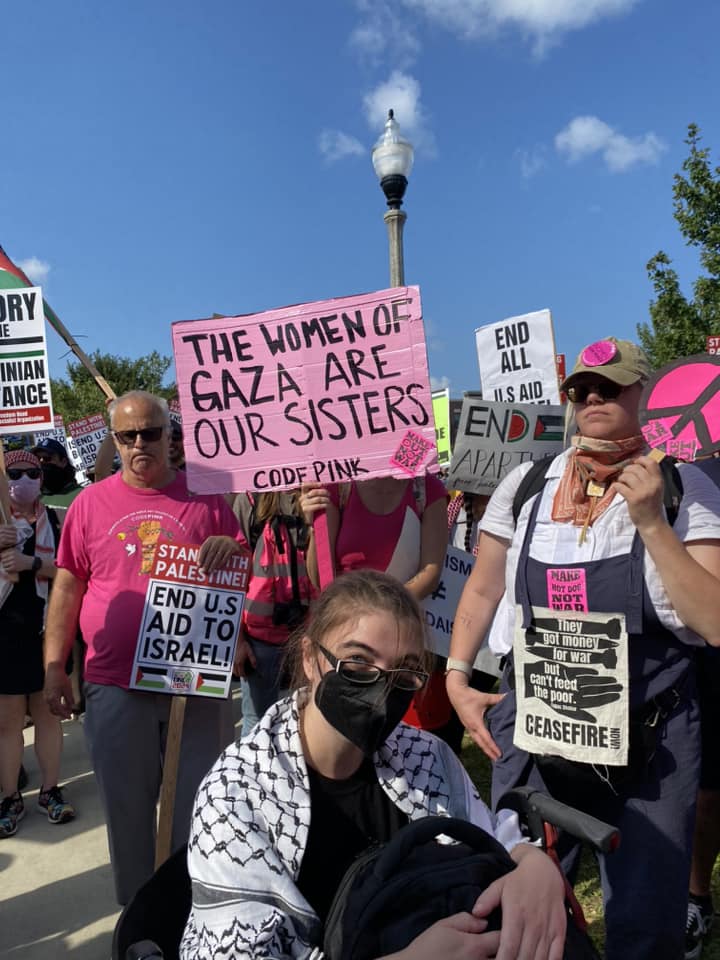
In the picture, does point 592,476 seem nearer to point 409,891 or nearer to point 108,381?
point 409,891

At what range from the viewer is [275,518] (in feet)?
12.3

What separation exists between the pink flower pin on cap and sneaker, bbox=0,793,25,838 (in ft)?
13.3

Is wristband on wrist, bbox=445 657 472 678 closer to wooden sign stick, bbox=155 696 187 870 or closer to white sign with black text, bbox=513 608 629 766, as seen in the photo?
white sign with black text, bbox=513 608 629 766

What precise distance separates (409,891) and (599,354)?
149 centimetres

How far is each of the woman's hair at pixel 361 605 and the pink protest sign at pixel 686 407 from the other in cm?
187

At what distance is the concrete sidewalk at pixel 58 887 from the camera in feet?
10.6

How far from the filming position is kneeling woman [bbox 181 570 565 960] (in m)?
1.32

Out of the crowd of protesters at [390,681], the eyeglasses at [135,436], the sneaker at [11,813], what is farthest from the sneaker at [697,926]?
the sneaker at [11,813]

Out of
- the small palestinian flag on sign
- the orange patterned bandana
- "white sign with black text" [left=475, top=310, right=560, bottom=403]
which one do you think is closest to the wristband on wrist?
the orange patterned bandana

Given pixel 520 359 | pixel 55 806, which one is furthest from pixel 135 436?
pixel 520 359

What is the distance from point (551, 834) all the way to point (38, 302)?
4.38m

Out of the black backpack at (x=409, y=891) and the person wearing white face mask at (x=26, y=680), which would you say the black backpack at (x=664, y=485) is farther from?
the person wearing white face mask at (x=26, y=680)

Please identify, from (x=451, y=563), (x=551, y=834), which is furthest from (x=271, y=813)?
(x=451, y=563)

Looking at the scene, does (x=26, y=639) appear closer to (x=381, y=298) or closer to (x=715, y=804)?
(x=381, y=298)
